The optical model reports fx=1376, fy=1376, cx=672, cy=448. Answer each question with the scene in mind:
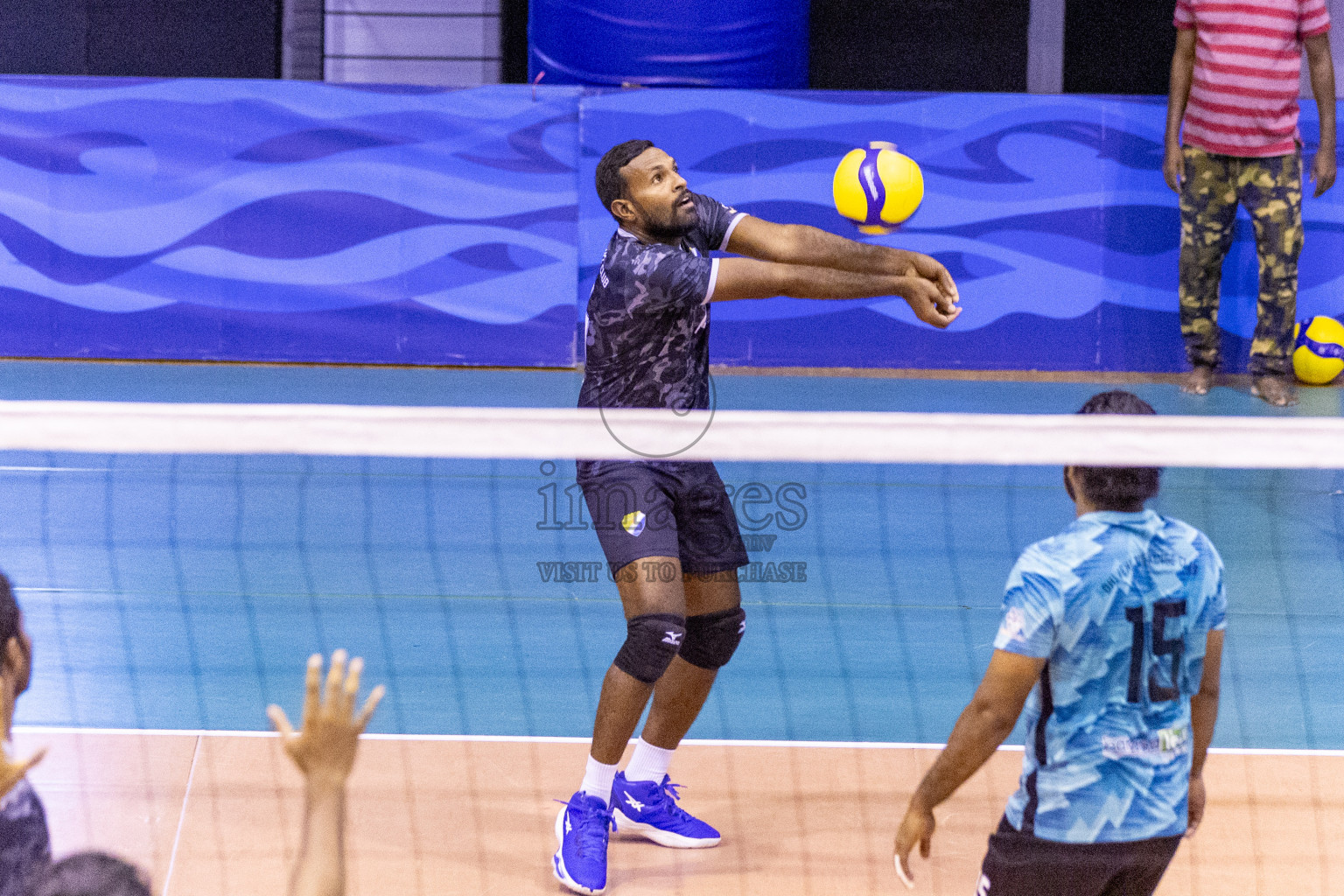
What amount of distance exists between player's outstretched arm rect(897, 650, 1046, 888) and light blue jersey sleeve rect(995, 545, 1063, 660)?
22mm

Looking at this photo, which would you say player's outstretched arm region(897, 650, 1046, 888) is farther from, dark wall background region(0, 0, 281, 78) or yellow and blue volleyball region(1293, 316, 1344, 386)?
dark wall background region(0, 0, 281, 78)

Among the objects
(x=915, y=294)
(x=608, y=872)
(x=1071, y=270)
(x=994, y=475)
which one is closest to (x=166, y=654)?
(x=608, y=872)

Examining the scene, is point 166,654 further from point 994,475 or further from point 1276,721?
point 994,475

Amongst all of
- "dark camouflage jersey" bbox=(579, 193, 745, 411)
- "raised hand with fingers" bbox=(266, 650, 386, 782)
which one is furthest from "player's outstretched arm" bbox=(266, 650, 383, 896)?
"dark camouflage jersey" bbox=(579, 193, 745, 411)

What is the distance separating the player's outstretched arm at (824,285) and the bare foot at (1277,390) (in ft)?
20.9

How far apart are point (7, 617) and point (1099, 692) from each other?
188 centimetres

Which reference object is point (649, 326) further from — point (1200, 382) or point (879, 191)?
point (1200, 382)

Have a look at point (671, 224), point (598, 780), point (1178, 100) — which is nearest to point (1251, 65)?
point (1178, 100)

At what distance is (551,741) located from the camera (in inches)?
175

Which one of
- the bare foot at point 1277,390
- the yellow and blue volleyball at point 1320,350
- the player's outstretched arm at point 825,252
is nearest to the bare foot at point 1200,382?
the bare foot at point 1277,390

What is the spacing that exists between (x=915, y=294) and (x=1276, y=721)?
241 centimetres

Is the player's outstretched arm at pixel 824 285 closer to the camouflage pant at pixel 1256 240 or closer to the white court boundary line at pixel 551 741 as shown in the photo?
the white court boundary line at pixel 551 741

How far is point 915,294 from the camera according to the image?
3.44 meters

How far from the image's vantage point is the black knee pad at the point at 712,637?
12.7ft
